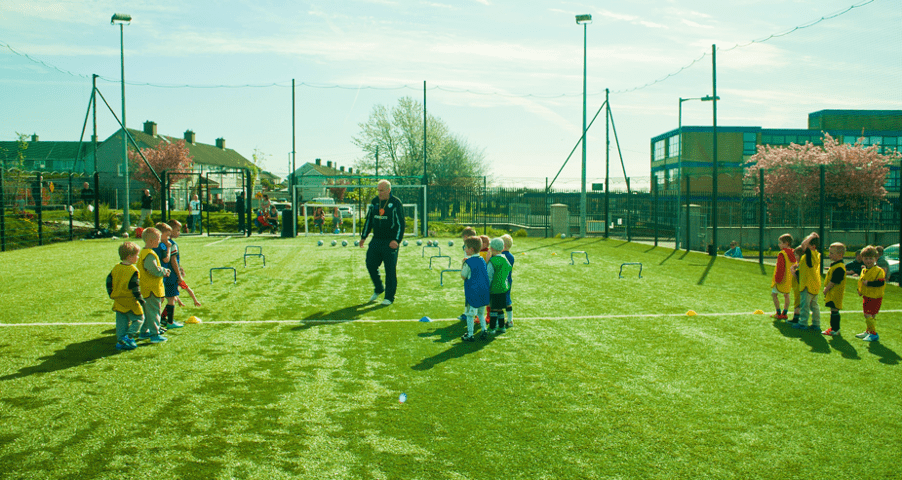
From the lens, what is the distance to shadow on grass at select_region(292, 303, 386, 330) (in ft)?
25.8

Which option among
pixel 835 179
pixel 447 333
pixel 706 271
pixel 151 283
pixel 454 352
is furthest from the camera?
pixel 835 179

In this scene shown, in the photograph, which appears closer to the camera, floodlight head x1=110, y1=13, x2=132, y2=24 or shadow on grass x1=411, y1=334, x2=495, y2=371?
shadow on grass x1=411, y1=334, x2=495, y2=371

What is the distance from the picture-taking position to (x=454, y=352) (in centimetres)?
636

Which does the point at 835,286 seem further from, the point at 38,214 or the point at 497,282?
the point at 38,214

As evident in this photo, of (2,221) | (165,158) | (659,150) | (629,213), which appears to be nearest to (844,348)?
(629,213)

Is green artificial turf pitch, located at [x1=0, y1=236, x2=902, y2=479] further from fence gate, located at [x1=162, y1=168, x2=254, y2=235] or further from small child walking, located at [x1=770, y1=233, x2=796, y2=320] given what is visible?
fence gate, located at [x1=162, y1=168, x2=254, y2=235]

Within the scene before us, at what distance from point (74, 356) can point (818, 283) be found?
8855mm

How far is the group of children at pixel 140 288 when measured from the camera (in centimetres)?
611

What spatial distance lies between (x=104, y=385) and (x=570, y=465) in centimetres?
417

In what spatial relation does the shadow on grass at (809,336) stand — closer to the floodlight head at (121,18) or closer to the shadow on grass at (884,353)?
the shadow on grass at (884,353)

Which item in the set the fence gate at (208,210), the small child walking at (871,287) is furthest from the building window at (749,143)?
the small child walking at (871,287)

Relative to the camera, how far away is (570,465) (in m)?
3.68

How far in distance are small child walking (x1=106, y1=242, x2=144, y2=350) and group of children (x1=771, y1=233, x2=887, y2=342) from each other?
7.77 meters

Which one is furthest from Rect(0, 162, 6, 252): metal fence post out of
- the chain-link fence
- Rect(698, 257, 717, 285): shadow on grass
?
Rect(698, 257, 717, 285): shadow on grass
